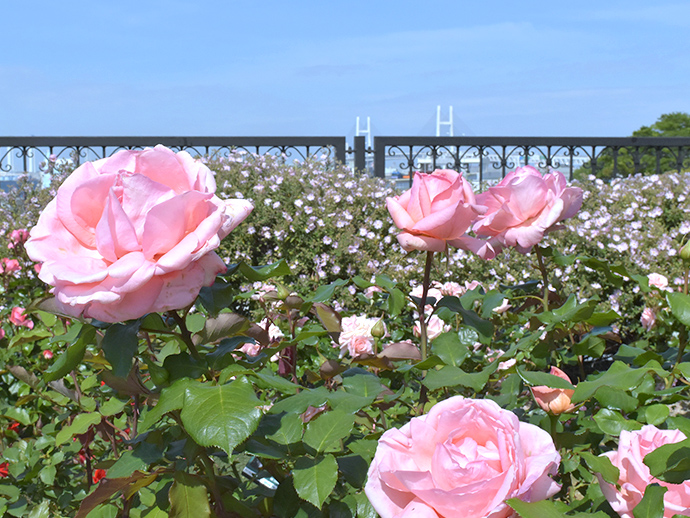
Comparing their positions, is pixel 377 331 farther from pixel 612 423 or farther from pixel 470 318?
pixel 612 423

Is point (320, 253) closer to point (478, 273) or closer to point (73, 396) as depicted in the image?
point (478, 273)

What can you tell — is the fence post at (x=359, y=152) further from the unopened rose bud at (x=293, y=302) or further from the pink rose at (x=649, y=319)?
the unopened rose bud at (x=293, y=302)

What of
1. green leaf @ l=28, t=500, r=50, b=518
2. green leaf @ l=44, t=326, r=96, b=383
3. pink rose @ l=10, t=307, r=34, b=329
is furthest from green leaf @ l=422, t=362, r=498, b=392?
pink rose @ l=10, t=307, r=34, b=329

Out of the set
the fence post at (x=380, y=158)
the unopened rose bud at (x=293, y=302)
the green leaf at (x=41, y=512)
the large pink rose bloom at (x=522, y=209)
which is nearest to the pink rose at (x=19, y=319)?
the green leaf at (x=41, y=512)

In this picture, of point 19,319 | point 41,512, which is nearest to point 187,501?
point 41,512

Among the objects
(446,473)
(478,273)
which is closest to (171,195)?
(446,473)

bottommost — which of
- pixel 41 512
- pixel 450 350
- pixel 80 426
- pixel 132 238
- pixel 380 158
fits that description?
pixel 41 512

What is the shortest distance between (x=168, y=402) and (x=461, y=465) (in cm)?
36

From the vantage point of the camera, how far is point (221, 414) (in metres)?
0.69

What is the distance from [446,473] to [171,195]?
1.52 ft

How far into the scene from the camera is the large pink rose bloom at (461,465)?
2.14 ft

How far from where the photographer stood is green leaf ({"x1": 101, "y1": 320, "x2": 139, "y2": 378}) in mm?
786

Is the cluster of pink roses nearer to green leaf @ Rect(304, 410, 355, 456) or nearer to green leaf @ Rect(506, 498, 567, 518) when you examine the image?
green leaf @ Rect(304, 410, 355, 456)

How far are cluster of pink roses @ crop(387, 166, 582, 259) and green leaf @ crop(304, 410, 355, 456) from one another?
1.18 ft
